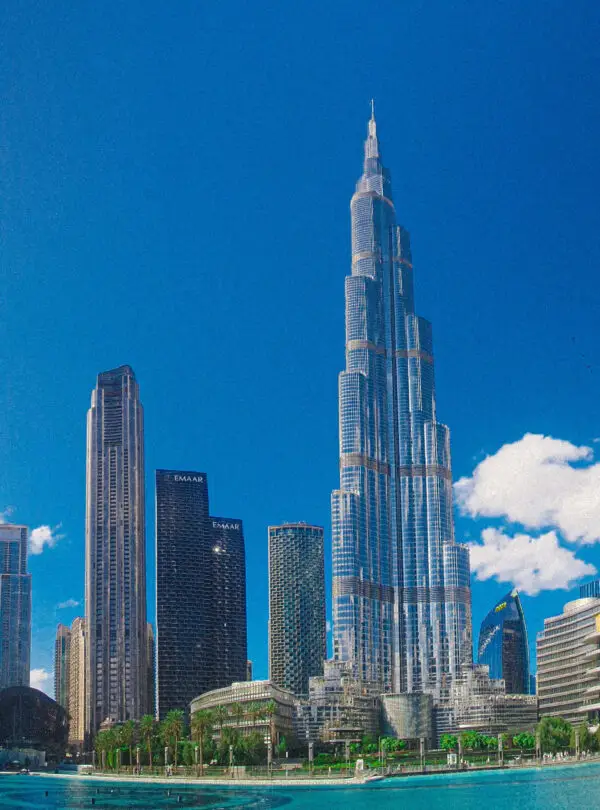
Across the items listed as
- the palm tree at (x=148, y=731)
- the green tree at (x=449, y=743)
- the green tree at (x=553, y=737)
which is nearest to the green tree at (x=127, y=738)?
the palm tree at (x=148, y=731)

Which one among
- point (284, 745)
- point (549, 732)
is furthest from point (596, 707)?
point (284, 745)

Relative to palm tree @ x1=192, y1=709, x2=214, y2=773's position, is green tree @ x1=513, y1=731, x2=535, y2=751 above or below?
below

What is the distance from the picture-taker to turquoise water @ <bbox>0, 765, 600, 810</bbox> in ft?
328

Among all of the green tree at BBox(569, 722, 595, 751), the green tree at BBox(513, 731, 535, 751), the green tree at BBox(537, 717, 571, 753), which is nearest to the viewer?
the green tree at BBox(569, 722, 595, 751)

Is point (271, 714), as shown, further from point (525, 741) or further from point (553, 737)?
point (553, 737)

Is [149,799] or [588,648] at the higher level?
[588,648]

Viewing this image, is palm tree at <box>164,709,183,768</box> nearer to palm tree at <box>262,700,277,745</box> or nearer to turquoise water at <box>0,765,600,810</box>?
palm tree at <box>262,700,277,745</box>

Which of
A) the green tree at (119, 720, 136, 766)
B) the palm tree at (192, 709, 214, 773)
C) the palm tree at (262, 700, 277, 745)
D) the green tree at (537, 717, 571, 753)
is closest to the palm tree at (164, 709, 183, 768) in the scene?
the palm tree at (192, 709, 214, 773)

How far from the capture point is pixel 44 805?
412 ft

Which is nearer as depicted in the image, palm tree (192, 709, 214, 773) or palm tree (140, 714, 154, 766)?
palm tree (192, 709, 214, 773)

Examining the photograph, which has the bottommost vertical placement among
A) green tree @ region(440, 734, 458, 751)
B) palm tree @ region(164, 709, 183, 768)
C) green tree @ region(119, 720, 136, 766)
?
green tree @ region(440, 734, 458, 751)

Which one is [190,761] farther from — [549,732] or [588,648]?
[588,648]

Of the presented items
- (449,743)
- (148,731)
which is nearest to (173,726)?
(148,731)

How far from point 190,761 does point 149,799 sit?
51147 mm
